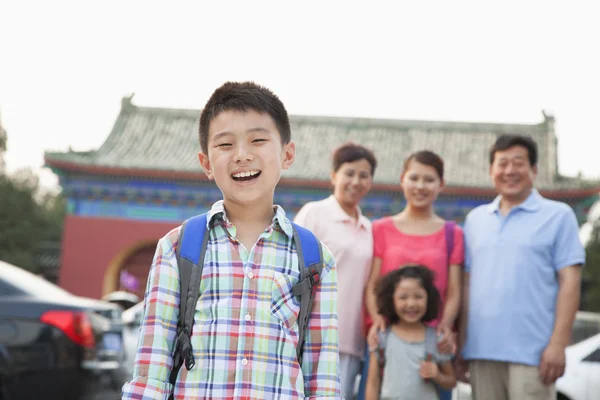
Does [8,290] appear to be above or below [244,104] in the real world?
below

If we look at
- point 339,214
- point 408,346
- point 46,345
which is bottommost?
point 46,345

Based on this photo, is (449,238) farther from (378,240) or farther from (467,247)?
(378,240)

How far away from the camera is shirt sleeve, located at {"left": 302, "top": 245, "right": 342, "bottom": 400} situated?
1822mm

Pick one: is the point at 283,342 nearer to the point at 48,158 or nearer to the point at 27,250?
the point at 48,158

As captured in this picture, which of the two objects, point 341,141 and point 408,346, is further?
point 341,141

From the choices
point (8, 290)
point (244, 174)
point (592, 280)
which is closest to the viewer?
point (244, 174)

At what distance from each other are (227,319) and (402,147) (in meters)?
15.2

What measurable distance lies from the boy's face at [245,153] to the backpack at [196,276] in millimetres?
120

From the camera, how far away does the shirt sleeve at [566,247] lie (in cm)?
315

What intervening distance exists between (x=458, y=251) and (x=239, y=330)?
1799 millimetres

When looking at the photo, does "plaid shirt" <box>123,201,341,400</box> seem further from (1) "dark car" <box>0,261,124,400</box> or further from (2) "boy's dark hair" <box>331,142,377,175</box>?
(1) "dark car" <box>0,261,124,400</box>

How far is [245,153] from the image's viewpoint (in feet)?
6.02

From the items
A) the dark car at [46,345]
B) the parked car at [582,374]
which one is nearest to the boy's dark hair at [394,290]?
the dark car at [46,345]

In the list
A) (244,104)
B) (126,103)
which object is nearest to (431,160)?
(244,104)
